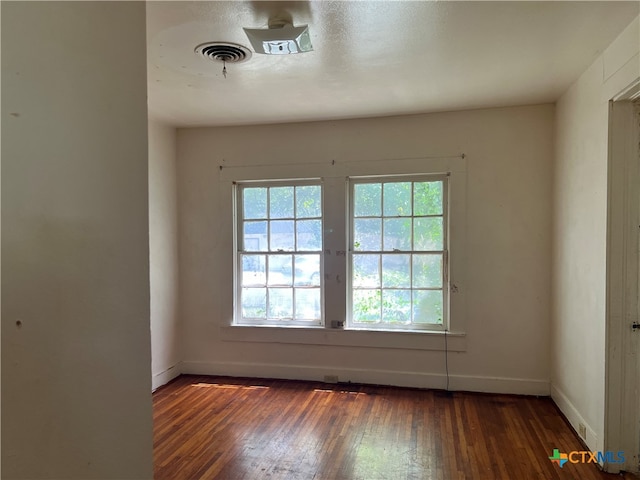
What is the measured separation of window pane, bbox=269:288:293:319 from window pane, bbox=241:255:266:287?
0.56ft

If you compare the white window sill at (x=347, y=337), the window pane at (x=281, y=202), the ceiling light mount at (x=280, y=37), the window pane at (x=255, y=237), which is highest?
the ceiling light mount at (x=280, y=37)

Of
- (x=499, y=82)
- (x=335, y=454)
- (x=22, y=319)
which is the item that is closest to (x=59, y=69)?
(x=22, y=319)

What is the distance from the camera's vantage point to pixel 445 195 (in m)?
3.73

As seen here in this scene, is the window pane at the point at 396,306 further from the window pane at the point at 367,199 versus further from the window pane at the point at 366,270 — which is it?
the window pane at the point at 367,199

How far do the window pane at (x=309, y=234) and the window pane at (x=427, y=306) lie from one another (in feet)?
3.54

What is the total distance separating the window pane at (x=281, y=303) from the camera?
4.08m

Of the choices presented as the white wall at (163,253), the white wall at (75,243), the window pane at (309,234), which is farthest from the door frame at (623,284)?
the white wall at (163,253)

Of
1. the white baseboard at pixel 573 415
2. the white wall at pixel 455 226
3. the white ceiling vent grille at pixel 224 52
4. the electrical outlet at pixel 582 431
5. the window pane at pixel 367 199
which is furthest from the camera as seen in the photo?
the window pane at pixel 367 199

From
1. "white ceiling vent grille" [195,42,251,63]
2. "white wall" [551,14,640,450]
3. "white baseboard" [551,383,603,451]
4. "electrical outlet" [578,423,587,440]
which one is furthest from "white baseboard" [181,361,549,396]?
"white ceiling vent grille" [195,42,251,63]

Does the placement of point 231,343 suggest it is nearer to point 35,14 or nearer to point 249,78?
point 249,78

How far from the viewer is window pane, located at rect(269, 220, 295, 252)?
160 inches

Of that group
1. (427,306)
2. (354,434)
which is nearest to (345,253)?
(427,306)

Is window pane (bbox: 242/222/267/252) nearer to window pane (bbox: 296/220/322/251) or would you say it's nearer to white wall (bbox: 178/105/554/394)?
white wall (bbox: 178/105/554/394)

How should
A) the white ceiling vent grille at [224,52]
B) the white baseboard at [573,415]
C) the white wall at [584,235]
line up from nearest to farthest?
the white ceiling vent grille at [224,52]
the white wall at [584,235]
the white baseboard at [573,415]
